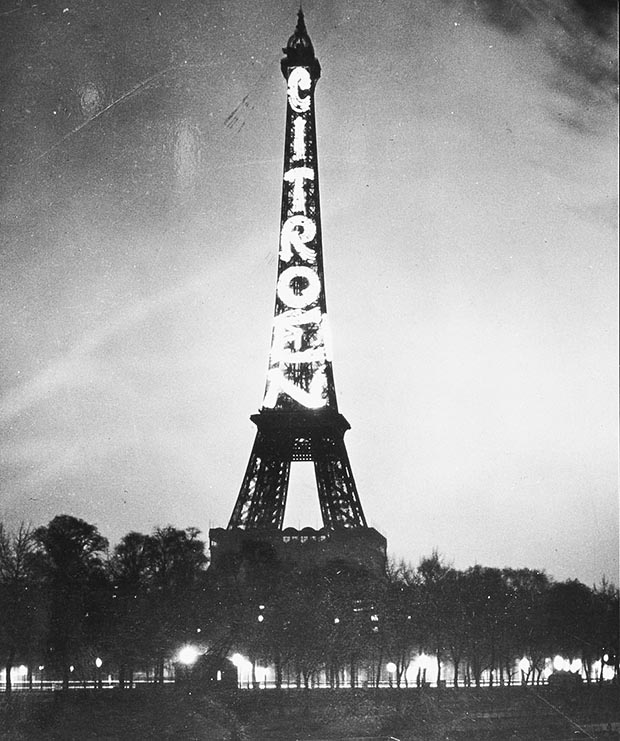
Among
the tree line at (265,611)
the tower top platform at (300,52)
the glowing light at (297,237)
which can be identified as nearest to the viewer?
the tower top platform at (300,52)

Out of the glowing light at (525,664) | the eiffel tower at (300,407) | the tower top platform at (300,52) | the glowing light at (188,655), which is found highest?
the tower top platform at (300,52)

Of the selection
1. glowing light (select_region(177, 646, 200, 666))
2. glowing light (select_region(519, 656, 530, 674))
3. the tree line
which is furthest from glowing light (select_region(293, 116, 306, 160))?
glowing light (select_region(519, 656, 530, 674))

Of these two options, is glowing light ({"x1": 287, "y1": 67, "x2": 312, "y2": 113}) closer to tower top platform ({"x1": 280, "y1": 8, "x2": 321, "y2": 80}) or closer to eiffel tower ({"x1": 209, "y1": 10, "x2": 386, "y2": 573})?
eiffel tower ({"x1": 209, "y1": 10, "x2": 386, "y2": 573})

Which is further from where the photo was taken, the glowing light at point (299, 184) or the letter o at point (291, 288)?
the glowing light at point (299, 184)

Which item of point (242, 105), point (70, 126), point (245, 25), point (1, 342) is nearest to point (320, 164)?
point (242, 105)

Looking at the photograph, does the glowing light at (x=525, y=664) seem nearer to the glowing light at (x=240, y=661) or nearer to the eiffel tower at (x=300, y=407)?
the eiffel tower at (x=300, y=407)

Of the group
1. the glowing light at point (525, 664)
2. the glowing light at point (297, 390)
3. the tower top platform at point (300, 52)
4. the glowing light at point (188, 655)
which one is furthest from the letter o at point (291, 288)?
the glowing light at point (525, 664)
